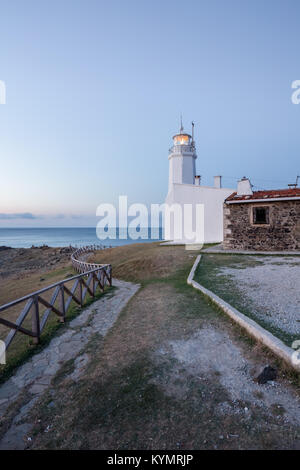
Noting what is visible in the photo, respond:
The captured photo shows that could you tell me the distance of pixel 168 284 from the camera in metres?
9.42

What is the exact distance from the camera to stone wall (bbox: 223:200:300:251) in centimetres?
1457

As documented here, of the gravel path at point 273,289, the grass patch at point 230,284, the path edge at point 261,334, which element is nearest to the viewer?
the path edge at point 261,334

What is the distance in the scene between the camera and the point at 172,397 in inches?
125

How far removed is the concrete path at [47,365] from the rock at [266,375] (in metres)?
2.78

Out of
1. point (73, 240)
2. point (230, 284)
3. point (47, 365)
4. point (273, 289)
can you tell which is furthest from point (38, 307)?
point (73, 240)

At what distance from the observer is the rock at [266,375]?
336cm

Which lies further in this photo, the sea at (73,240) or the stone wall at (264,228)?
the sea at (73,240)

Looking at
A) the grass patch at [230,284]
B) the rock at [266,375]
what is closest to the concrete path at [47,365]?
the rock at [266,375]

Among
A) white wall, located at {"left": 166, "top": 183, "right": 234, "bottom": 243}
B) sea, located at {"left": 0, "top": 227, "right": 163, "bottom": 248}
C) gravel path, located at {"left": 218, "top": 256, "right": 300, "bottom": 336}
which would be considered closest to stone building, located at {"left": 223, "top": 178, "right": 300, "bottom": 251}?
gravel path, located at {"left": 218, "top": 256, "right": 300, "bottom": 336}

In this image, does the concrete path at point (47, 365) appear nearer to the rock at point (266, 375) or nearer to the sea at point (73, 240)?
the rock at point (266, 375)

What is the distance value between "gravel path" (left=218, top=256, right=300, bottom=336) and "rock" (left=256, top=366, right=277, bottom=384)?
4.07 feet

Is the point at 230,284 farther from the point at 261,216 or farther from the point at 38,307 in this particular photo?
the point at 261,216

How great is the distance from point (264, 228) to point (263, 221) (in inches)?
17.8

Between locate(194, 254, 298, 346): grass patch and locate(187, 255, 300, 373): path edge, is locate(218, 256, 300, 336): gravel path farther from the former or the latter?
locate(187, 255, 300, 373): path edge
